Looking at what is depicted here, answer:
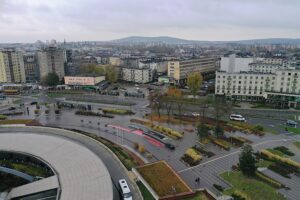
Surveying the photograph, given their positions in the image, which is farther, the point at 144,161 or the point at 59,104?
the point at 59,104

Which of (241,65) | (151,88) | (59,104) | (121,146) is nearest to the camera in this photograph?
(121,146)

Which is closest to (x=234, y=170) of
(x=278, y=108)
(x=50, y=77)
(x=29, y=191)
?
(x=29, y=191)

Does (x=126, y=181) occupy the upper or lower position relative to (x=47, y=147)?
lower

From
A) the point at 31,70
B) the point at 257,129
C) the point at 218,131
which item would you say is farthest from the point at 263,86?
the point at 31,70

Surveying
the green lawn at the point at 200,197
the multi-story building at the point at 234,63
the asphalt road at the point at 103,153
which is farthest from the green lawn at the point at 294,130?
the multi-story building at the point at 234,63

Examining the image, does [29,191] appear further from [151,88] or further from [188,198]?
[151,88]

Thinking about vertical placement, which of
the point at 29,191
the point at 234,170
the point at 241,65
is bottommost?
the point at 234,170

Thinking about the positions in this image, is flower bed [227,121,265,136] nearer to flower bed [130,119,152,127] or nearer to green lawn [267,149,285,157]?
green lawn [267,149,285,157]

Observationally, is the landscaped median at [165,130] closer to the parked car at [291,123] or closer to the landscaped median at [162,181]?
the landscaped median at [162,181]
